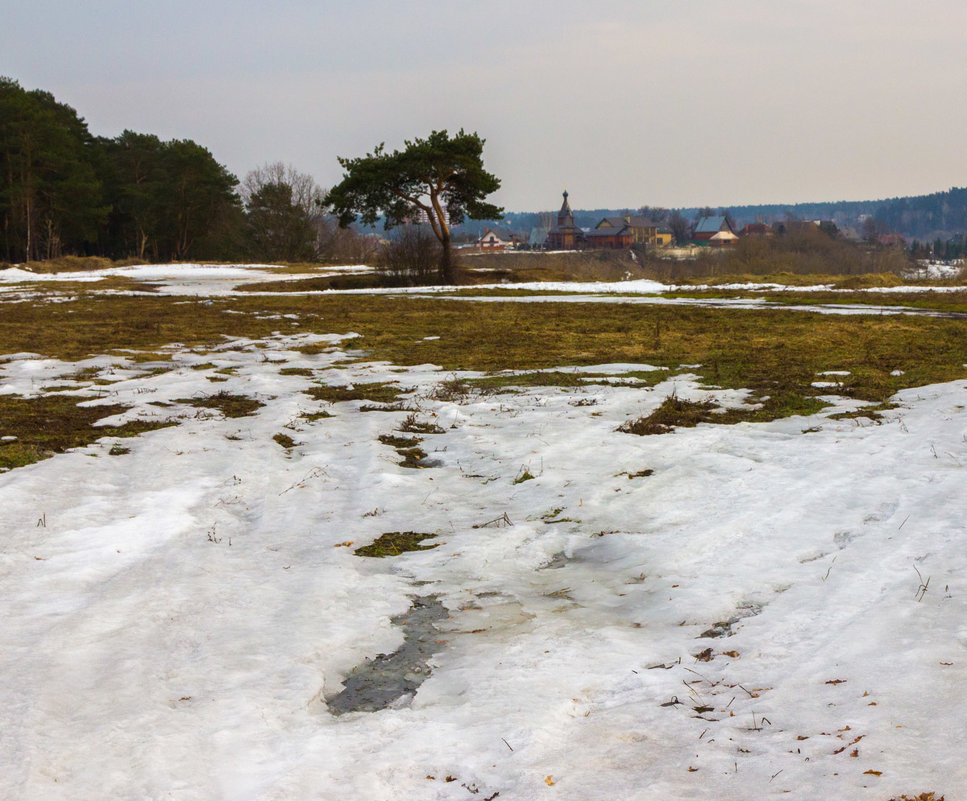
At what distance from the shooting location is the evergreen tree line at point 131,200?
1805 inches

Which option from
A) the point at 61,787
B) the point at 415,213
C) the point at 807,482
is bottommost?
the point at 61,787

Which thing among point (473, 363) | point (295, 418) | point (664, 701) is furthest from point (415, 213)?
point (664, 701)

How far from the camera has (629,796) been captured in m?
2.17

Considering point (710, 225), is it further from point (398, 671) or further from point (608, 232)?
point (398, 671)

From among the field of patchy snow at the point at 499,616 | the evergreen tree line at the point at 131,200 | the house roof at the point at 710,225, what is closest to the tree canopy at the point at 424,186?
the evergreen tree line at the point at 131,200

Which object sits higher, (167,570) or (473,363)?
(473,363)

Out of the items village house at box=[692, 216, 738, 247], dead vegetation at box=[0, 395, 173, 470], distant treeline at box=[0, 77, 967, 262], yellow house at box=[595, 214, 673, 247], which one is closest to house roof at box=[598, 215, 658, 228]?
yellow house at box=[595, 214, 673, 247]

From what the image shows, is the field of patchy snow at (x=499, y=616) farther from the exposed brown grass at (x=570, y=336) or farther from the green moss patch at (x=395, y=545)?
the exposed brown grass at (x=570, y=336)

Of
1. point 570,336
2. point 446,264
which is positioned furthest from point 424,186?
point 570,336

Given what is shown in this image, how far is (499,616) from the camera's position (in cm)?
341

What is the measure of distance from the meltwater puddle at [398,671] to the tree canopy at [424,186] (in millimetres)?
26348

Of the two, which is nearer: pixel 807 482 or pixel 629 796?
pixel 629 796

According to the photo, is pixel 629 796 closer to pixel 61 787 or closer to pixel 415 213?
pixel 61 787

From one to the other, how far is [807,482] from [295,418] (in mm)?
4288
